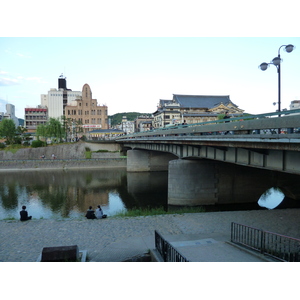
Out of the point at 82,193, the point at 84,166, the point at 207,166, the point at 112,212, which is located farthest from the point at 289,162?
the point at 84,166

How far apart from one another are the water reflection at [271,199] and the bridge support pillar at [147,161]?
79.5 ft

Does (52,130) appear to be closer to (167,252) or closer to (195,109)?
(195,109)

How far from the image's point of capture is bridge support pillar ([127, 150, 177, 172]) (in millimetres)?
51812

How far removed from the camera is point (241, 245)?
10.8 meters

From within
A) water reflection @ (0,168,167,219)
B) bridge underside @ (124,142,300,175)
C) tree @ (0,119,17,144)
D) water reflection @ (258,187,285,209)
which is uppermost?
tree @ (0,119,17,144)

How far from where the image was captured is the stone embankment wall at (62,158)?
5553cm

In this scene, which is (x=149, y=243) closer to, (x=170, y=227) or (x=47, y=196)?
(x=170, y=227)

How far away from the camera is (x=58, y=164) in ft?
183

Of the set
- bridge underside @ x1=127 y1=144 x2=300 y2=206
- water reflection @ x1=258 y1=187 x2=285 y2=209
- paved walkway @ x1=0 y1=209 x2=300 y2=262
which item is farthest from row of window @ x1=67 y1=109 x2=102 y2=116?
paved walkway @ x1=0 y1=209 x2=300 y2=262

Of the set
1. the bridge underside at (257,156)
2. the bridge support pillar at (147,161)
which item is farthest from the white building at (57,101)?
the bridge underside at (257,156)

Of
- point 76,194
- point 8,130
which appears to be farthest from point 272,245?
point 8,130

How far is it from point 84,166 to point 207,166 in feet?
125

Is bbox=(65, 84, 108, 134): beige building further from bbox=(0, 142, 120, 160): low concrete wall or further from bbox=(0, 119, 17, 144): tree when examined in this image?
bbox=(0, 142, 120, 160): low concrete wall

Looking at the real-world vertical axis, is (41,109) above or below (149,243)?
above
